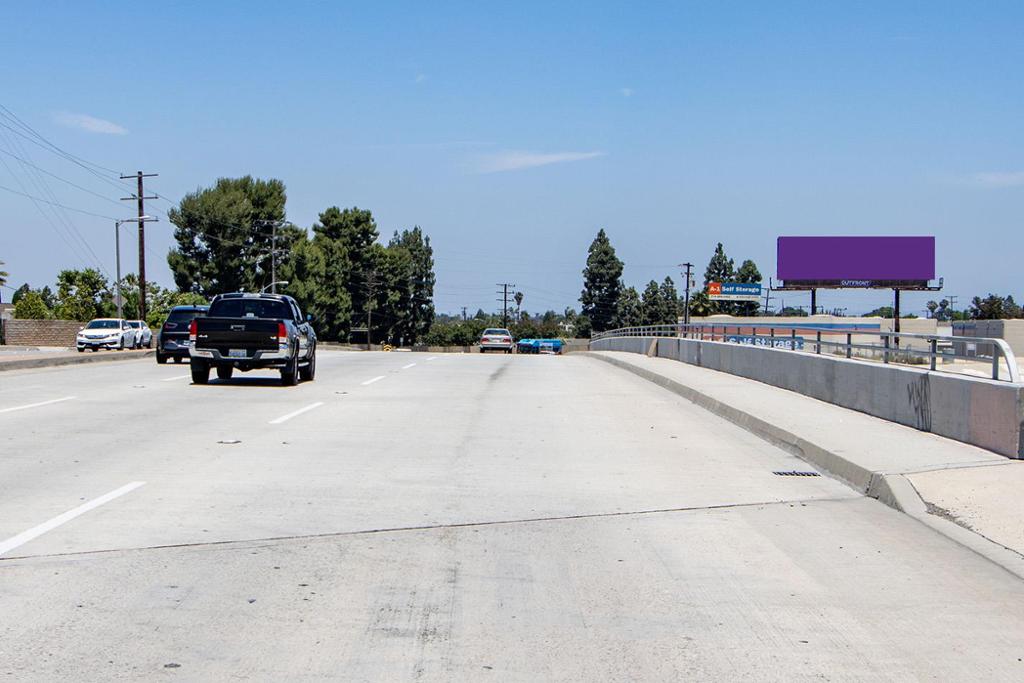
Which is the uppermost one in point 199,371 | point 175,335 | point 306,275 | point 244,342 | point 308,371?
point 306,275

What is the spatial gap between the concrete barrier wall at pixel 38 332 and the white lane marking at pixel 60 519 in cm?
6728

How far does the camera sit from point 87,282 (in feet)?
331

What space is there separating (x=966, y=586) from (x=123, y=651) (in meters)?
5.11

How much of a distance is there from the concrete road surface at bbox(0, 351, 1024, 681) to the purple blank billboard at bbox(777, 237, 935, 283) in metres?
87.3

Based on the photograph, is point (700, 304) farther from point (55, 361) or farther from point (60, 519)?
point (60, 519)

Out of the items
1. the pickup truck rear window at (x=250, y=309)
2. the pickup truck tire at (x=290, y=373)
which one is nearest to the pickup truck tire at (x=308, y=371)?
the pickup truck rear window at (x=250, y=309)

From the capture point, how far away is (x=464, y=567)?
7.38 meters

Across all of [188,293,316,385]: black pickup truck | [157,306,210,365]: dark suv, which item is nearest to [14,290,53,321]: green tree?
[157,306,210,365]: dark suv

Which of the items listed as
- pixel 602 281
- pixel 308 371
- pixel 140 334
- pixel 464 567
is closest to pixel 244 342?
pixel 308 371

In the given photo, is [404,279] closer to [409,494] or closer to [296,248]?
[296,248]

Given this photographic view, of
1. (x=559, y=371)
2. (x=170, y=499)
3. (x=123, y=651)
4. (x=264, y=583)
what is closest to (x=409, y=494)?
(x=170, y=499)

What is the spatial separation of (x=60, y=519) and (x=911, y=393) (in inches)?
420

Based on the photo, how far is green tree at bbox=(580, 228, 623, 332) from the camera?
136 m

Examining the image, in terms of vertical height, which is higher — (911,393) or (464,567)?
(911,393)
